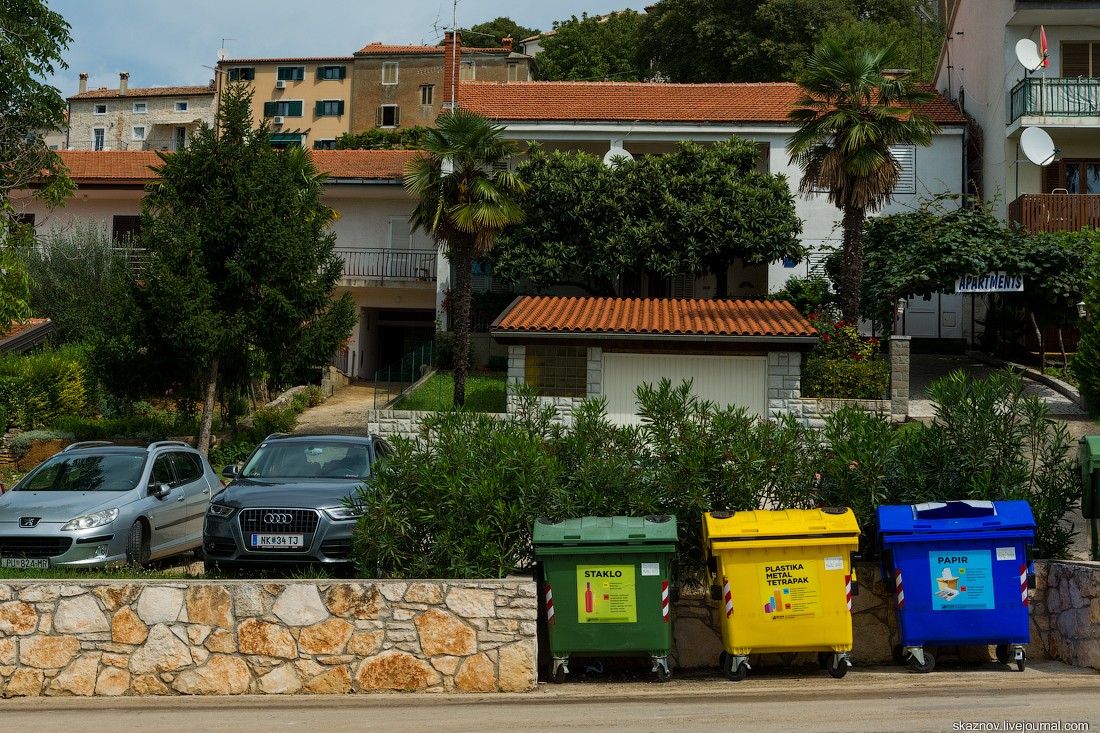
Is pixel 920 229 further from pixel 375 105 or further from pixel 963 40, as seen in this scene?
pixel 375 105

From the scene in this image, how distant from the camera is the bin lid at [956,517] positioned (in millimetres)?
8250

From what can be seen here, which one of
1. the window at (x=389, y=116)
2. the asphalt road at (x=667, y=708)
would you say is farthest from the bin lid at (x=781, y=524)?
the window at (x=389, y=116)

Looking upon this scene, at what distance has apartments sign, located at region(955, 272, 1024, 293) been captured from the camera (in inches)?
899

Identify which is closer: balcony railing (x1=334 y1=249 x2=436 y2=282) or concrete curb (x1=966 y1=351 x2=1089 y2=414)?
concrete curb (x1=966 y1=351 x2=1089 y2=414)

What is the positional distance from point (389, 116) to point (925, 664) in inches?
2081

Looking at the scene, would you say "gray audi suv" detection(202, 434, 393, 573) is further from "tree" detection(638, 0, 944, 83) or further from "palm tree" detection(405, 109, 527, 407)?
"tree" detection(638, 0, 944, 83)

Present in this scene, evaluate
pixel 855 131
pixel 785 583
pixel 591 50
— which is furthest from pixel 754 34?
pixel 785 583

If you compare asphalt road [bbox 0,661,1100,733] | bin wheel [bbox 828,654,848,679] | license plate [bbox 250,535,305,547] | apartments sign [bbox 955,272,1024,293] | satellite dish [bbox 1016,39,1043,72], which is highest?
satellite dish [bbox 1016,39,1043,72]

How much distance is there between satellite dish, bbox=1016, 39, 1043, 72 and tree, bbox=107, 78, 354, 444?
1812cm

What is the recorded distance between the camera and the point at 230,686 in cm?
802

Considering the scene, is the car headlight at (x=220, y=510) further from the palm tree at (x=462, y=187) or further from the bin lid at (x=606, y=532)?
the palm tree at (x=462, y=187)

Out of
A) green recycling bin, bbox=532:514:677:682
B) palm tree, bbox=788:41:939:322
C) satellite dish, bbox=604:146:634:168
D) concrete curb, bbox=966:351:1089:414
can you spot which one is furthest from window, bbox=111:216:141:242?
green recycling bin, bbox=532:514:677:682

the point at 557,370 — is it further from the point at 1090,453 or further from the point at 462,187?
the point at 1090,453

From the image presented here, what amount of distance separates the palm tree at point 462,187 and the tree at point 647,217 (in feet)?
14.5
